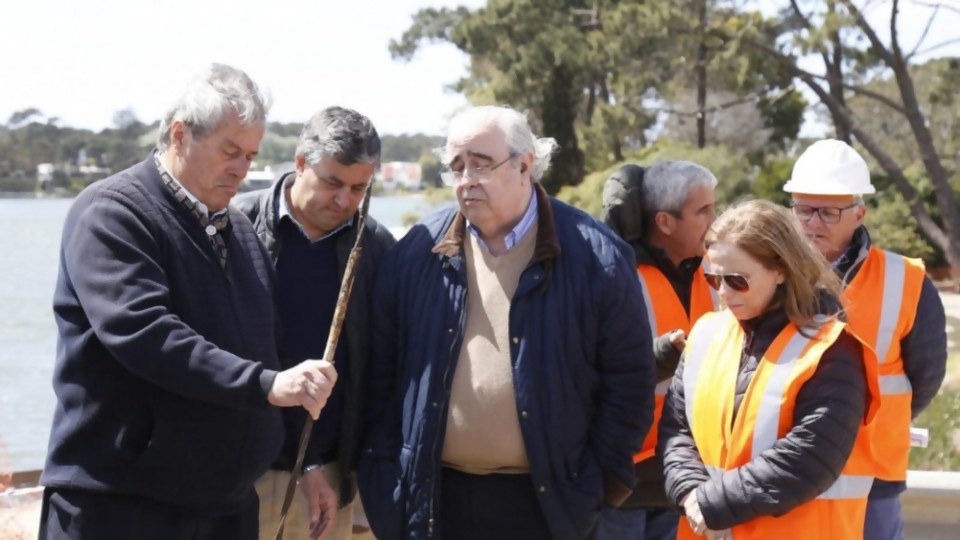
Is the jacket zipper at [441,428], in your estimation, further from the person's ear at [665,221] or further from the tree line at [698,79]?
the tree line at [698,79]

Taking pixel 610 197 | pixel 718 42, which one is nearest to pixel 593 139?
pixel 718 42

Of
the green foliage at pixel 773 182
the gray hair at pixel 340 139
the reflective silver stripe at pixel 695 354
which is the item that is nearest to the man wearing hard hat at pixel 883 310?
the reflective silver stripe at pixel 695 354

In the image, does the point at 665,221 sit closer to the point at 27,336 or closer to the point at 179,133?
the point at 179,133

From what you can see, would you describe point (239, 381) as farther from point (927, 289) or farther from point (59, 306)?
point (927, 289)

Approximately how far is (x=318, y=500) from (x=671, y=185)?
1548 mm

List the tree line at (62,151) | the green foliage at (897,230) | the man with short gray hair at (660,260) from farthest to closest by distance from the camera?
the tree line at (62,151) < the green foliage at (897,230) < the man with short gray hair at (660,260)

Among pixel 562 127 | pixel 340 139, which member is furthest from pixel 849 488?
pixel 562 127

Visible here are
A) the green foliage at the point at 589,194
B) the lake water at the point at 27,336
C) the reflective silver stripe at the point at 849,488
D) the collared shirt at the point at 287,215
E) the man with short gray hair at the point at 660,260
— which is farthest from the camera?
the green foliage at the point at 589,194

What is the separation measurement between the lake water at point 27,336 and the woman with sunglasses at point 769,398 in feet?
3.56

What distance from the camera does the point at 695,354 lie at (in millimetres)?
3281

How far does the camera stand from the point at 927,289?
3.78m

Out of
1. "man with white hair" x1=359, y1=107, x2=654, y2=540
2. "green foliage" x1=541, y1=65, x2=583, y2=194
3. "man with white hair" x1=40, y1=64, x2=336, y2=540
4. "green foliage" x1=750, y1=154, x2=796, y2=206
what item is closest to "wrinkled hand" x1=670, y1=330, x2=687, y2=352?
"man with white hair" x1=359, y1=107, x2=654, y2=540

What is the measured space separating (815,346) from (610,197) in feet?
4.08

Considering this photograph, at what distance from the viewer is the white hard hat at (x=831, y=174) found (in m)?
3.84
